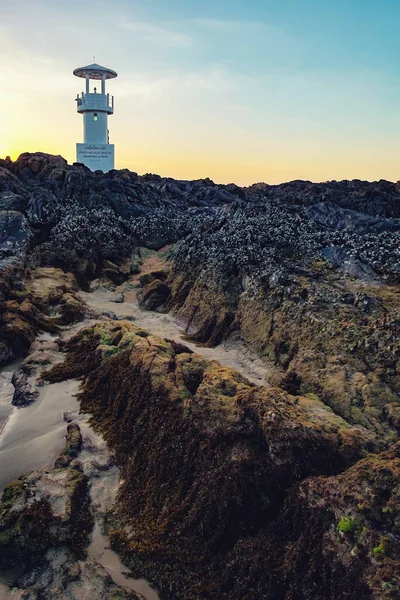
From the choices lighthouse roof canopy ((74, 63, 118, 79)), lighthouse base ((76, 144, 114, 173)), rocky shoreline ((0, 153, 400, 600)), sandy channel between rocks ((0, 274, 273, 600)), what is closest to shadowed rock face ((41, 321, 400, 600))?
rocky shoreline ((0, 153, 400, 600))

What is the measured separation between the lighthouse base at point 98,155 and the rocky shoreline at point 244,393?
91.8 feet

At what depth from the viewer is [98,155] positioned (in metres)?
49.1

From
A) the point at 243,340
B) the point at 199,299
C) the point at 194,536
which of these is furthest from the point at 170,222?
the point at 194,536

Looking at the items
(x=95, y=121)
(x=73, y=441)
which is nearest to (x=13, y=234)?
(x=73, y=441)

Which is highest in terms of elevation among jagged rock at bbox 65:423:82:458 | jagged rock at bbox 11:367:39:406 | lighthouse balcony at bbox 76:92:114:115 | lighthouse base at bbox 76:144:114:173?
lighthouse balcony at bbox 76:92:114:115

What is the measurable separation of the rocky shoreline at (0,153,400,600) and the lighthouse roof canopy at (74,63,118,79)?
3048cm

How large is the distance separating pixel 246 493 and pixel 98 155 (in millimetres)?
46772

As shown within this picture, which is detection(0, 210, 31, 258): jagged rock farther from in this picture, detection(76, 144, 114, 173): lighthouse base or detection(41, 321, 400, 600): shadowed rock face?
detection(76, 144, 114, 173): lighthouse base

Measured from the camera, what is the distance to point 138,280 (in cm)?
2250

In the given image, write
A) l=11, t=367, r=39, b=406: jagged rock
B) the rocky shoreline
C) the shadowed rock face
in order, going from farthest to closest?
l=11, t=367, r=39, b=406: jagged rock
the rocky shoreline
the shadowed rock face

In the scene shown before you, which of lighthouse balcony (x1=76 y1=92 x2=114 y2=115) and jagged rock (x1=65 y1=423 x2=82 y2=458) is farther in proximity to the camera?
lighthouse balcony (x1=76 y1=92 x2=114 y2=115)

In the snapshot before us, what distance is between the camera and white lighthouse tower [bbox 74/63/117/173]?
1852 inches

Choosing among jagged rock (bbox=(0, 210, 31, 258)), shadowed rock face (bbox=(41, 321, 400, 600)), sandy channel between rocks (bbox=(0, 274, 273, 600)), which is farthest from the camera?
jagged rock (bbox=(0, 210, 31, 258))

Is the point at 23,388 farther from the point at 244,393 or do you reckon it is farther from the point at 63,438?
the point at 244,393
